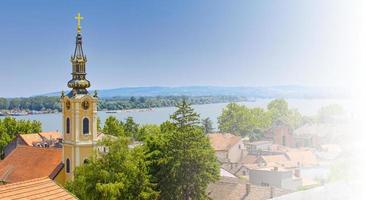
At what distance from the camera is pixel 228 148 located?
3366cm

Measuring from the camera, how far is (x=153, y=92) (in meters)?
94.7

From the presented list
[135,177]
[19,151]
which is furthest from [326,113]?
[135,177]

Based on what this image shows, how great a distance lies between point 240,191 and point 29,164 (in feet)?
30.8

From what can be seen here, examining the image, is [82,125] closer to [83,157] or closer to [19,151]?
[83,157]

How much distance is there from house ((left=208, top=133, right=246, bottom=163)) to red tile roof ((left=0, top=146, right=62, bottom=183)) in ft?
46.0

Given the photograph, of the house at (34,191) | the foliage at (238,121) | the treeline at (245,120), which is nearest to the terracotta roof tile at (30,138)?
the treeline at (245,120)

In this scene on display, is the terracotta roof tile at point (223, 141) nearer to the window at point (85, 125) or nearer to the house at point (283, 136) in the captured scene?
the house at point (283, 136)

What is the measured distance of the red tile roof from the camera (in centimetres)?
2019

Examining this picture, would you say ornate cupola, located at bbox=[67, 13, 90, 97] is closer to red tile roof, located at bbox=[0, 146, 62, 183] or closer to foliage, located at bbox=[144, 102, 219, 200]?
red tile roof, located at bbox=[0, 146, 62, 183]

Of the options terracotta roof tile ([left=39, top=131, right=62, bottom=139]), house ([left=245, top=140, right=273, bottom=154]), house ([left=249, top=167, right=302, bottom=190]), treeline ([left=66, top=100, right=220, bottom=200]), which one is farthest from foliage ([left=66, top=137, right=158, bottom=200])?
house ([left=245, top=140, right=273, bottom=154])

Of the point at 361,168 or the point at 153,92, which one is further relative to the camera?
the point at 153,92

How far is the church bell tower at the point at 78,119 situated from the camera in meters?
19.6

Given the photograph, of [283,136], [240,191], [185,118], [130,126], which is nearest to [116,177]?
[185,118]

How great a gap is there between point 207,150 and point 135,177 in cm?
262
